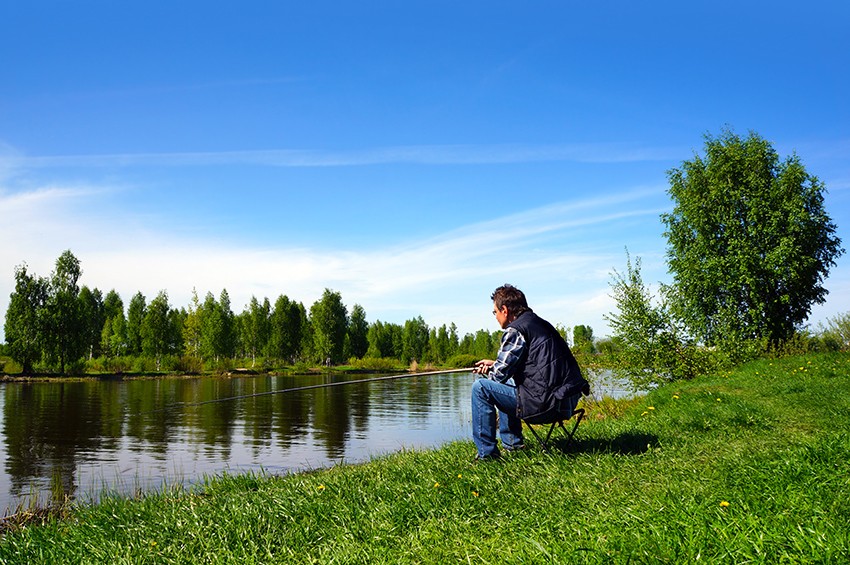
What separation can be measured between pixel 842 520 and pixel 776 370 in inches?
591

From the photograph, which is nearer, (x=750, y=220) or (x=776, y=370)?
(x=776, y=370)

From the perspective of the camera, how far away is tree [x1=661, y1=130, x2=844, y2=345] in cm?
2856

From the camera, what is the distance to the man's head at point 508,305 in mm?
6742

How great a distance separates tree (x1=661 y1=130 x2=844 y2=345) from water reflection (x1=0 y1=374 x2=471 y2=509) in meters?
13.3

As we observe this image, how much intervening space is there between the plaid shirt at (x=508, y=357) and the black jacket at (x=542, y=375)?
0.06 m

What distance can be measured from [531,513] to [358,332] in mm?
100830

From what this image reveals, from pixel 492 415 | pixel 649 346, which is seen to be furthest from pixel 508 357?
pixel 649 346

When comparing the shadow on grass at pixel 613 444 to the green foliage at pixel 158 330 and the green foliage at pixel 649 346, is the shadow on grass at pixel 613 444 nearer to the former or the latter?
the green foliage at pixel 649 346

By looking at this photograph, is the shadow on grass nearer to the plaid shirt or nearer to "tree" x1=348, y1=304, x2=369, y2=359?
the plaid shirt

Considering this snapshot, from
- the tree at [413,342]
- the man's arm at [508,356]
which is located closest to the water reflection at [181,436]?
the man's arm at [508,356]

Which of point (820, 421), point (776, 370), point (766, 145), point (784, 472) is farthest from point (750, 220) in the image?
point (784, 472)

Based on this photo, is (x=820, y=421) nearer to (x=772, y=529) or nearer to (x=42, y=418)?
(x=772, y=529)

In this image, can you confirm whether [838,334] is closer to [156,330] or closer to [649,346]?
[649,346]

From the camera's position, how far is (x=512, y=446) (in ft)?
22.1
